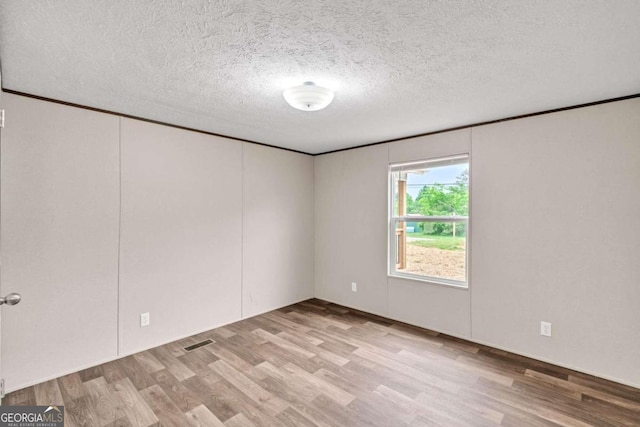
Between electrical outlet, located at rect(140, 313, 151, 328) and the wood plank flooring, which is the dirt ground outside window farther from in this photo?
electrical outlet, located at rect(140, 313, 151, 328)

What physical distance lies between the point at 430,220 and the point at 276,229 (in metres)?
2.10

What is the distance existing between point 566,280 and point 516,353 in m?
0.86

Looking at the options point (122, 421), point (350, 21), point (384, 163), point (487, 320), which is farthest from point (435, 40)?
point (122, 421)

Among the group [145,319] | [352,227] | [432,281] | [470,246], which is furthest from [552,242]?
[145,319]

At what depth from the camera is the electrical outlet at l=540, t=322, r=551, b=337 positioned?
2746 millimetres

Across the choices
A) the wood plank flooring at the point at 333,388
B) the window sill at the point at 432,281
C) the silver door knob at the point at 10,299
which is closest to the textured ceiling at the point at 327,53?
the silver door knob at the point at 10,299

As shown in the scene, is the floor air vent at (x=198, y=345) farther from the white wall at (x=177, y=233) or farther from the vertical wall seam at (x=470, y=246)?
the vertical wall seam at (x=470, y=246)

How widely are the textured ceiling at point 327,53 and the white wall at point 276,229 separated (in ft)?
4.67

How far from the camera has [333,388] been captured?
7.80 ft

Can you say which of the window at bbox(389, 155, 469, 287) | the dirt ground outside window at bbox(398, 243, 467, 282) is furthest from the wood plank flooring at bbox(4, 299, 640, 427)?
the window at bbox(389, 155, 469, 287)

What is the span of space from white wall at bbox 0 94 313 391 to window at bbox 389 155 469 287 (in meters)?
1.80

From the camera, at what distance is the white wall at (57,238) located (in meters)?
2.32

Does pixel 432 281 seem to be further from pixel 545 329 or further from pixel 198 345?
pixel 198 345

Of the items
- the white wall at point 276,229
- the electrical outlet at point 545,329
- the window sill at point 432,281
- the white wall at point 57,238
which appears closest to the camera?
the white wall at point 57,238
